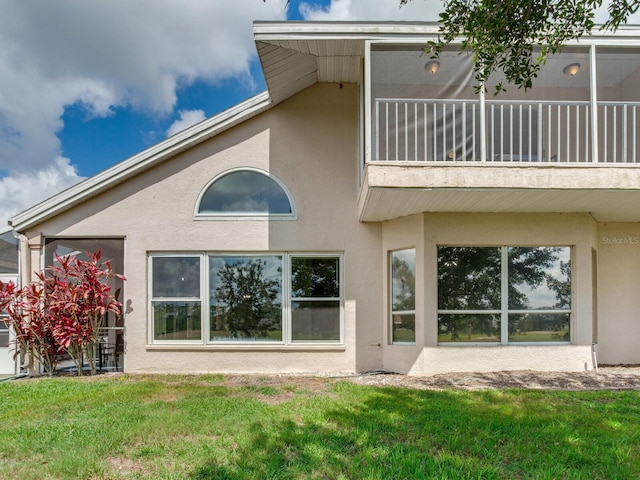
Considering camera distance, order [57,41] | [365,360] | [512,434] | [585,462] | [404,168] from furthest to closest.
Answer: [57,41]
[365,360]
[404,168]
[512,434]
[585,462]

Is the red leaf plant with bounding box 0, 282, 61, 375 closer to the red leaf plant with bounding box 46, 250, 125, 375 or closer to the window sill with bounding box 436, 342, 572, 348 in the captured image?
the red leaf plant with bounding box 46, 250, 125, 375

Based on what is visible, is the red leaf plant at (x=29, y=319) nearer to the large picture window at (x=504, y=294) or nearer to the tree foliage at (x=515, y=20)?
the large picture window at (x=504, y=294)

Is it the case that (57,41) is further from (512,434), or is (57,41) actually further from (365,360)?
(512,434)

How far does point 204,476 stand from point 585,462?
11.2 ft

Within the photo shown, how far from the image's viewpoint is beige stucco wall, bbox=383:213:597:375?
7.17m

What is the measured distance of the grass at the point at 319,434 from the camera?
346 centimetres

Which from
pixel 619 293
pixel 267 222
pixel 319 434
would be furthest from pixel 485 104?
pixel 319 434

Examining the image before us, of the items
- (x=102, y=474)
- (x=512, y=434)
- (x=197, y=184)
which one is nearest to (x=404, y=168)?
(x=512, y=434)

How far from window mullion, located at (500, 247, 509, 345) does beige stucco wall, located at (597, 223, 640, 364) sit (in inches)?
98.5

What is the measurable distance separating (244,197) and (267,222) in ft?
2.40

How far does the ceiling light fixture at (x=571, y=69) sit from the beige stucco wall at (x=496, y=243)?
9.42 feet

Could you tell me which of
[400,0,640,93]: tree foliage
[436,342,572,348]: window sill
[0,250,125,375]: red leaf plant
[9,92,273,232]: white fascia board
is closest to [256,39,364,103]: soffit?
[9,92,273,232]: white fascia board

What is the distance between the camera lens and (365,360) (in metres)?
8.00

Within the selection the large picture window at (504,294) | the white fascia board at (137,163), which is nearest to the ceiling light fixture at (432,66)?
the white fascia board at (137,163)
